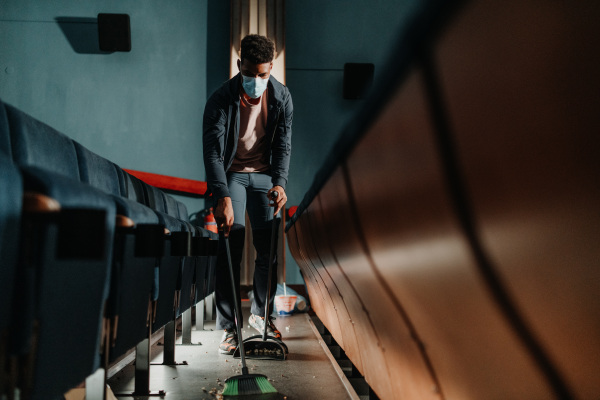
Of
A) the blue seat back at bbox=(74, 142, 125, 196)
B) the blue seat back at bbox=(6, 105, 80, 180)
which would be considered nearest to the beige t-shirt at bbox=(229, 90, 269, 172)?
the blue seat back at bbox=(74, 142, 125, 196)

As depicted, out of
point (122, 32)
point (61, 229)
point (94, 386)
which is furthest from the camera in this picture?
point (122, 32)

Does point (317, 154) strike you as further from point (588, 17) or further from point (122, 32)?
point (588, 17)

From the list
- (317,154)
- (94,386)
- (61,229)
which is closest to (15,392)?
(61,229)

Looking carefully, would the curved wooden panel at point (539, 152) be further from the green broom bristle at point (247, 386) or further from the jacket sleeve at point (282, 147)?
the jacket sleeve at point (282, 147)

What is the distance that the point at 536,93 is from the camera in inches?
15.3

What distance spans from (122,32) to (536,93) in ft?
17.8

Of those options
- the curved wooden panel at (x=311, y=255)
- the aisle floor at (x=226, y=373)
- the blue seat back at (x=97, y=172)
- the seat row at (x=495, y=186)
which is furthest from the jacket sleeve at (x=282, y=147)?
the seat row at (x=495, y=186)

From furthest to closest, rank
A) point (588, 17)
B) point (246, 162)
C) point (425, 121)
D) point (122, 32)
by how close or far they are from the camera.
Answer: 1. point (122, 32)
2. point (246, 162)
3. point (425, 121)
4. point (588, 17)

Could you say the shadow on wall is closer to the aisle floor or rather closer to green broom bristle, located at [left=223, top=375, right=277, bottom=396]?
the aisle floor

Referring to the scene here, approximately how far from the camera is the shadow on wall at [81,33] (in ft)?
17.1

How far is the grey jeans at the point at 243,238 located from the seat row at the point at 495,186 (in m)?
1.59

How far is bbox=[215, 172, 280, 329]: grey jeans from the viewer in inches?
90.4

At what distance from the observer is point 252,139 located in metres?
2.42

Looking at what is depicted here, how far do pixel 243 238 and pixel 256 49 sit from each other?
0.89 meters
